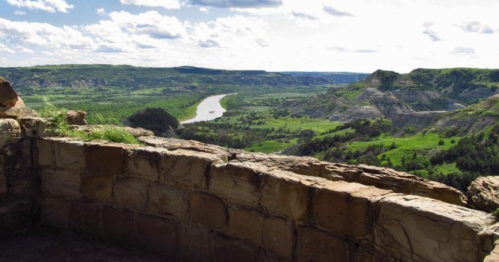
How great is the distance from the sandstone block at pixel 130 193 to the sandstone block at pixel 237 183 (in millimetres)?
1109

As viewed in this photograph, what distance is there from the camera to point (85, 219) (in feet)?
20.2

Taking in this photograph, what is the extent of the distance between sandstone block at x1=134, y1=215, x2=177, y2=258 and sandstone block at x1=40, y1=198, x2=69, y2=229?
1.29 metres

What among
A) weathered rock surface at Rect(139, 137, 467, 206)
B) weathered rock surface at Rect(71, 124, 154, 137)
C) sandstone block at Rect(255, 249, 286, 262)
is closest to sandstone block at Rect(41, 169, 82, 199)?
weathered rock surface at Rect(71, 124, 154, 137)

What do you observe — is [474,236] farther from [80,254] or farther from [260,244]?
[80,254]

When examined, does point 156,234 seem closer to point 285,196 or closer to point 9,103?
point 285,196

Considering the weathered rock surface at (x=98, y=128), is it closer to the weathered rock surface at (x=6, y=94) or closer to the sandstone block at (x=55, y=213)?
the weathered rock surface at (x=6, y=94)

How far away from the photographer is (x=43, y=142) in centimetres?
636

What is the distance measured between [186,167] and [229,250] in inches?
45.5

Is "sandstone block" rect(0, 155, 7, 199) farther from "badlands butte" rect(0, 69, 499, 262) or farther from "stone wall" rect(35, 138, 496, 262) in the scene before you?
"stone wall" rect(35, 138, 496, 262)

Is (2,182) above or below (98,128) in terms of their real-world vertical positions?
below

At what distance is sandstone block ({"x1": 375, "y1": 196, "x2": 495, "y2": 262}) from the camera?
334 cm

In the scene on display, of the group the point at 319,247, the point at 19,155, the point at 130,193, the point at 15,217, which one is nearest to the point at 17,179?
the point at 19,155

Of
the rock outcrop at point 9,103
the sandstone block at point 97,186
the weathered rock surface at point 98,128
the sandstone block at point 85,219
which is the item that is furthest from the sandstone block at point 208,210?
the rock outcrop at point 9,103

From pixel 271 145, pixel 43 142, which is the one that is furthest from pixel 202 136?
pixel 43 142
